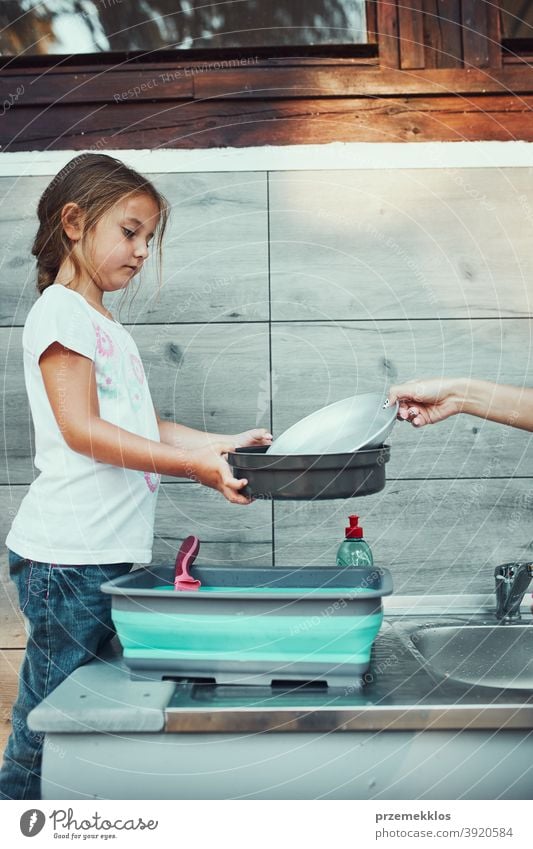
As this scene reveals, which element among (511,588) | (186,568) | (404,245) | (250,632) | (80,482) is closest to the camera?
(250,632)

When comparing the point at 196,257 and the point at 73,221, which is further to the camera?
the point at 196,257

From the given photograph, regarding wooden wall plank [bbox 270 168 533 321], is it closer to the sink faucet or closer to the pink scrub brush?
the sink faucet

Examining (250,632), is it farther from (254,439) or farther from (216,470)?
(254,439)

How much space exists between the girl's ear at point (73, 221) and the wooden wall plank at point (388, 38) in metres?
0.67

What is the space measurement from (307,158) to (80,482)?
2.52ft

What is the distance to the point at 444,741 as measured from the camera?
702 millimetres

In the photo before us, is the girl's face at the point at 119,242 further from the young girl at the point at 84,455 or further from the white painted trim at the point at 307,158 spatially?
the white painted trim at the point at 307,158

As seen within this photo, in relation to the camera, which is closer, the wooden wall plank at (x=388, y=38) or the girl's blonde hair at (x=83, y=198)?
the girl's blonde hair at (x=83, y=198)

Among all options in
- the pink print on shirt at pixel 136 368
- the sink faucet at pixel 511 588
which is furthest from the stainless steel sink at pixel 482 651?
the pink print on shirt at pixel 136 368

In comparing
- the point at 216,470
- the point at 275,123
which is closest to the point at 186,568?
the point at 216,470

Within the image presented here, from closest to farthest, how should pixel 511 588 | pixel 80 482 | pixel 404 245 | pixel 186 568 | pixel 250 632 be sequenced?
pixel 250 632 → pixel 186 568 → pixel 80 482 → pixel 511 588 → pixel 404 245

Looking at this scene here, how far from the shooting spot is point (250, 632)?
0.74 meters

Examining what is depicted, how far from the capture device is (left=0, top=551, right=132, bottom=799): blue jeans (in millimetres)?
912

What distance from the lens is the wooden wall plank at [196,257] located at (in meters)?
1.40
